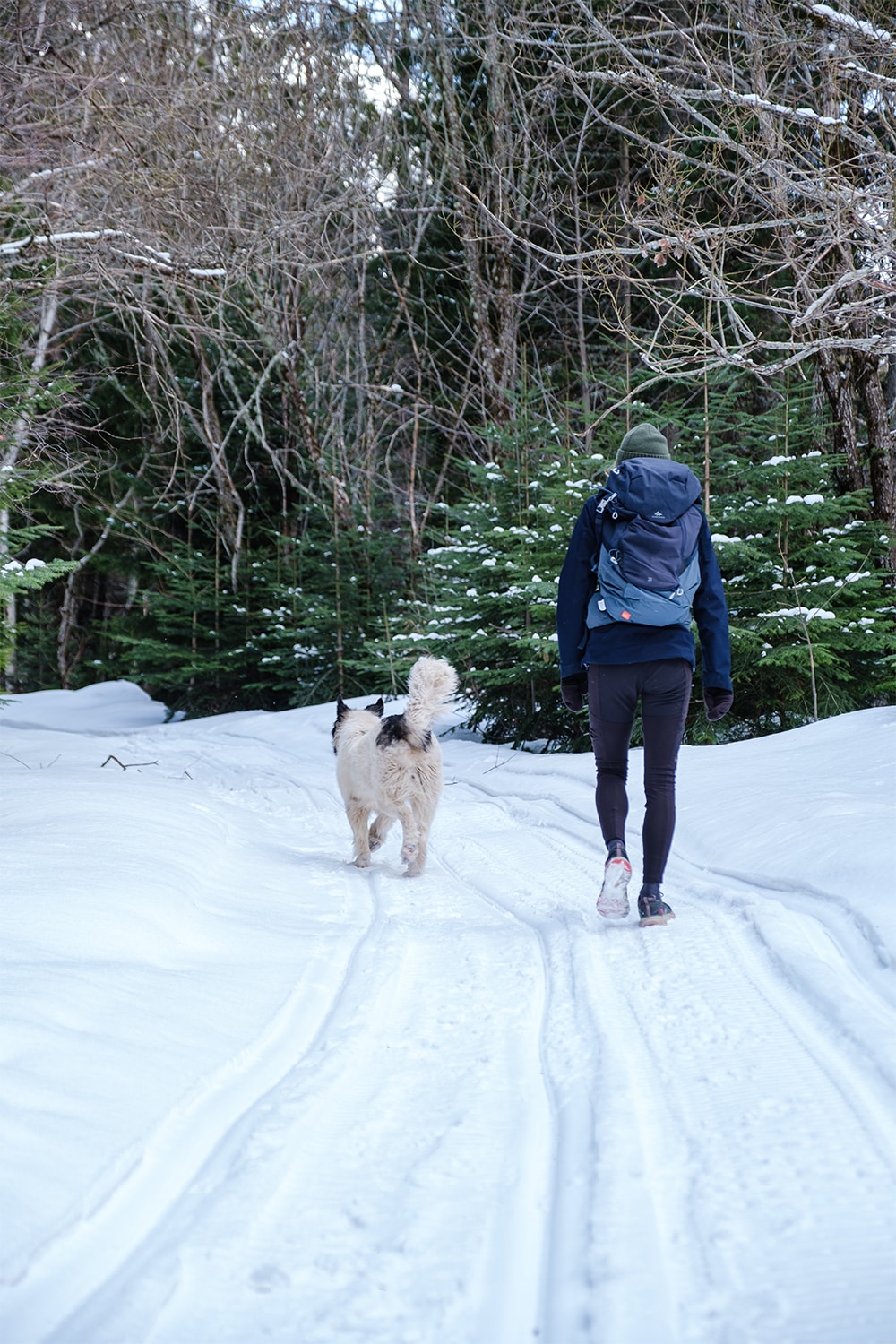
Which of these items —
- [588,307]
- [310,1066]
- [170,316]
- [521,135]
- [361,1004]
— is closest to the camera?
[310,1066]

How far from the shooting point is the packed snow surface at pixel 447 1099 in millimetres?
1840

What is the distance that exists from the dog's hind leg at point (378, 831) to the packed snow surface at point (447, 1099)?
0.81 metres

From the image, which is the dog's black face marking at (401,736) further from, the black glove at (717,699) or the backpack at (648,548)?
the black glove at (717,699)

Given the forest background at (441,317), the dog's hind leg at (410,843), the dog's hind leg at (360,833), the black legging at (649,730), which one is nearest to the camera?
the black legging at (649,730)

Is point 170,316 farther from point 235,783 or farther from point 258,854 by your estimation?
point 258,854

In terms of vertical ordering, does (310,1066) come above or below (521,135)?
below

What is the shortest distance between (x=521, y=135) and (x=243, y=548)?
8931 mm

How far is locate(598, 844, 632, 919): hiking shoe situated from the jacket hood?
155 cm

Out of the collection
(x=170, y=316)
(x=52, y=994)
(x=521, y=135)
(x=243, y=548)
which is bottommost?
(x=52, y=994)

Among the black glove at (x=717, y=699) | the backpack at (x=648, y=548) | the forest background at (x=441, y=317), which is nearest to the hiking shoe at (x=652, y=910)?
the black glove at (x=717, y=699)

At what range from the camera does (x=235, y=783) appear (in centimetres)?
1052

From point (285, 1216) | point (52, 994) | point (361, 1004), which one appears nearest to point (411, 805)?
point (361, 1004)

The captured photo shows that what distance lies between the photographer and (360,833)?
6.49 meters

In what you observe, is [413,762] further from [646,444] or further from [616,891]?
[646,444]
